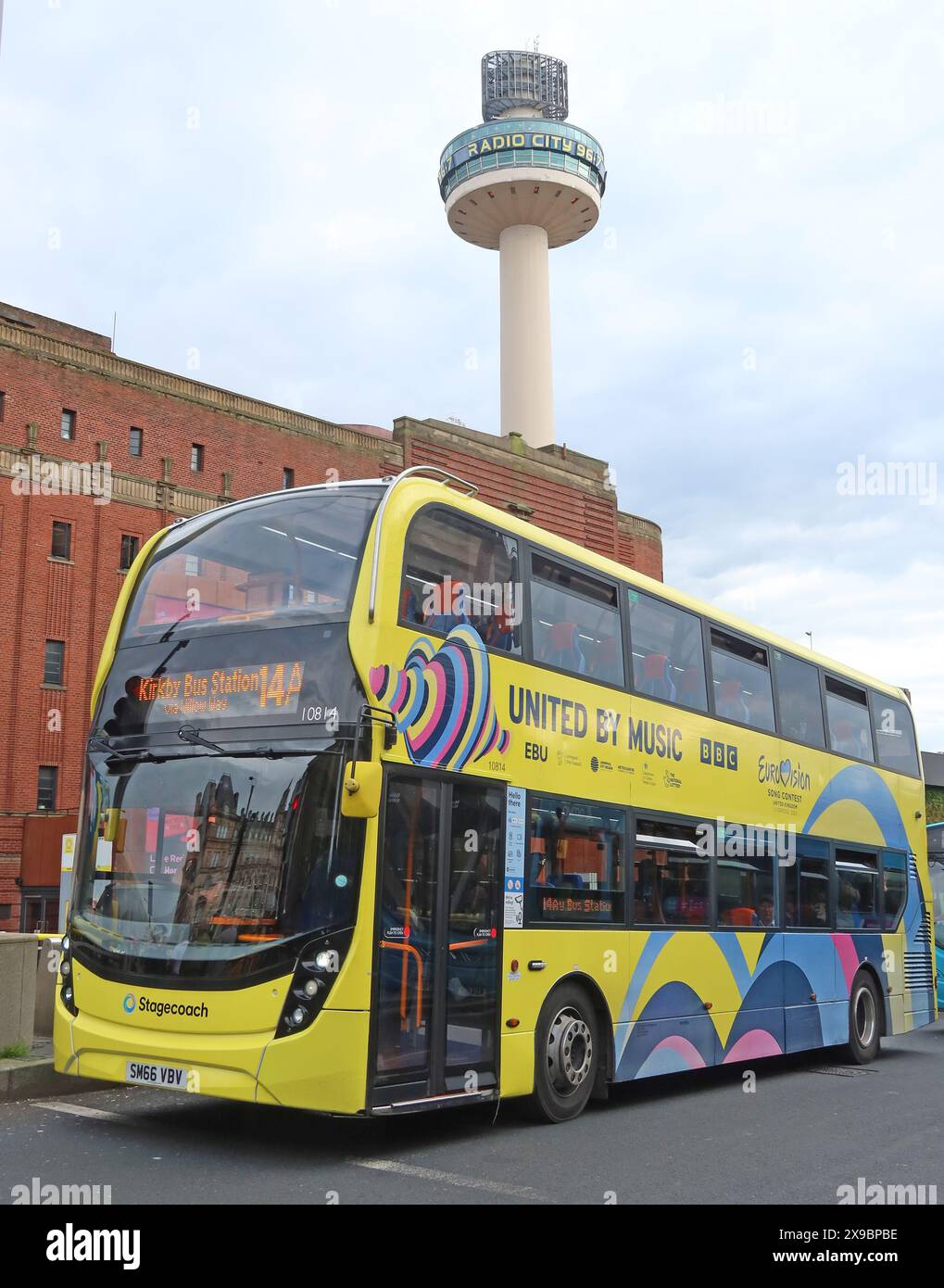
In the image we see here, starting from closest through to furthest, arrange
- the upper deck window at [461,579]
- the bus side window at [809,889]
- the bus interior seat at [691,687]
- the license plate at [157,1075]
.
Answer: the license plate at [157,1075]
the upper deck window at [461,579]
the bus interior seat at [691,687]
the bus side window at [809,889]

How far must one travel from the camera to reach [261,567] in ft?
28.9

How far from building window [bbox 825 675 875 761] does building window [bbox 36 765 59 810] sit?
26920 millimetres

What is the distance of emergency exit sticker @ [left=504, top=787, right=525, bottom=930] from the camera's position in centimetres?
915

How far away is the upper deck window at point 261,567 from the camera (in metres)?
8.41

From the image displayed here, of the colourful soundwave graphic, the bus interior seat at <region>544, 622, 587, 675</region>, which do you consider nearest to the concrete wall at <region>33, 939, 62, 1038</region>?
the colourful soundwave graphic

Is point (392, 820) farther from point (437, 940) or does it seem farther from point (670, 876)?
point (670, 876)

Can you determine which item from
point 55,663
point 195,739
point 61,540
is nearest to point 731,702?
point 195,739

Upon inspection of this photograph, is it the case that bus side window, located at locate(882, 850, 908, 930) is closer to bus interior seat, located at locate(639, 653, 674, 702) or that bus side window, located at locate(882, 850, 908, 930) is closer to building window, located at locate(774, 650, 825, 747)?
building window, located at locate(774, 650, 825, 747)

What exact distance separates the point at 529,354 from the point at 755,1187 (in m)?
61.0

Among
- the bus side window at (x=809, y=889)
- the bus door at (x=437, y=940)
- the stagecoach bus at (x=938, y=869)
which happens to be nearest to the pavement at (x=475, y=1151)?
the bus door at (x=437, y=940)

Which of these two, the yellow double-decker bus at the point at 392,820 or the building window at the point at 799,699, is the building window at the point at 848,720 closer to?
the building window at the point at 799,699

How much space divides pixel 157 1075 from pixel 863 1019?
9.99 metres

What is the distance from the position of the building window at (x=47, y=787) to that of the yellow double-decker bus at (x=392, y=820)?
93.6ft
